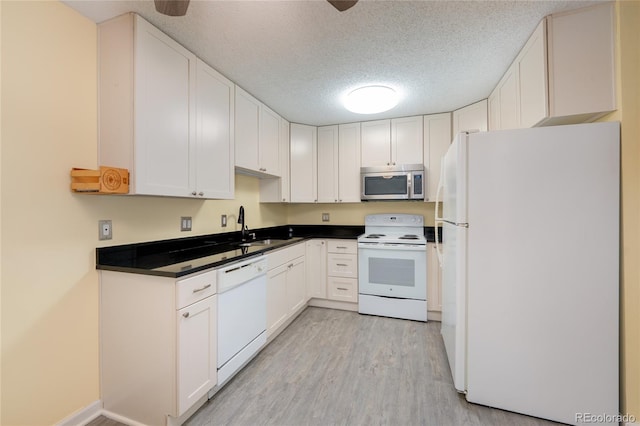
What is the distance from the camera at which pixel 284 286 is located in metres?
2.71

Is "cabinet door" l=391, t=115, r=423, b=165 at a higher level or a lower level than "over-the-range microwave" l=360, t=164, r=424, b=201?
higher

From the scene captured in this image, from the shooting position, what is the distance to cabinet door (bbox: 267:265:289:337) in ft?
7.95

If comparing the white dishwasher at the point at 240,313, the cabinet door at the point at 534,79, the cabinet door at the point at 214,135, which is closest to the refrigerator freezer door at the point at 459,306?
the cabinet door at the point at 534,79

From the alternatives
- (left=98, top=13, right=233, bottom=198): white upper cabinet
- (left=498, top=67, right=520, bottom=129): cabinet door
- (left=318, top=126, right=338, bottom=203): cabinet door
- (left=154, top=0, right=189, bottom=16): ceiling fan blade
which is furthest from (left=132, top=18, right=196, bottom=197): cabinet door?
(left=498, top=67, right=520, bottom=129): cabinet door

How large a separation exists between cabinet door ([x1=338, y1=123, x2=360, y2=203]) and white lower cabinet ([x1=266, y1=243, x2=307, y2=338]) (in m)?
0.94

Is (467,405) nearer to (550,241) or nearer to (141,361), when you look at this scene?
(550,241)

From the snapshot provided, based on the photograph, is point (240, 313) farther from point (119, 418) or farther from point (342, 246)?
point (342, 246)

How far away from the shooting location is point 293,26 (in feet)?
5.33

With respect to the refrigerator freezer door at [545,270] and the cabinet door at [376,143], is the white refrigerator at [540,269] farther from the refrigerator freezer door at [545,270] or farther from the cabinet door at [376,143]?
the cabinet door at [376,143]

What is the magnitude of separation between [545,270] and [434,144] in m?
1.97

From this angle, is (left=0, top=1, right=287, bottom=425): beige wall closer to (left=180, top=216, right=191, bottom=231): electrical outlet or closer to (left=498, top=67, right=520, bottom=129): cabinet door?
(left=180, top=216, right=191, bottom=231): electrical outlet

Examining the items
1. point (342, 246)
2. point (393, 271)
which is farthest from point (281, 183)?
point (393, 271)

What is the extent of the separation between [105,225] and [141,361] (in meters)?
0.87

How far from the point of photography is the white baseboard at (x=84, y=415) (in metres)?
1.50
